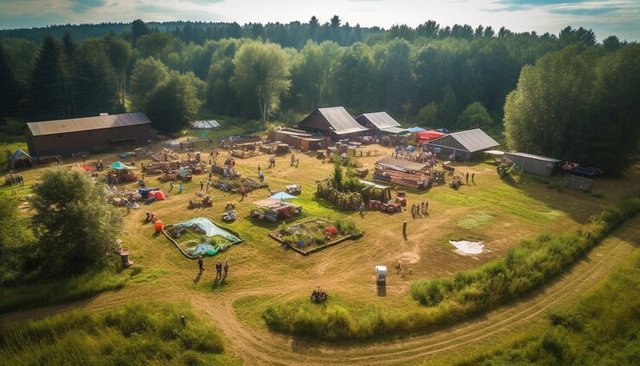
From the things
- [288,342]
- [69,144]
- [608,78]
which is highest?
[608,78]

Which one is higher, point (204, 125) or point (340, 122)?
point (340, 122)

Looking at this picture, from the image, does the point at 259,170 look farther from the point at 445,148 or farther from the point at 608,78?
the point at 608,78

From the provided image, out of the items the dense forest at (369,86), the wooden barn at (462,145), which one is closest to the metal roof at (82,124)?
the dense forest at (369,86)

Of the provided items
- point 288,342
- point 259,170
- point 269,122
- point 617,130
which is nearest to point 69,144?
point 259,170

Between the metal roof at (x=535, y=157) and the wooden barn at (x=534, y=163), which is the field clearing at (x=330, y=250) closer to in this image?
the wooden barn at (x=534, y=163)

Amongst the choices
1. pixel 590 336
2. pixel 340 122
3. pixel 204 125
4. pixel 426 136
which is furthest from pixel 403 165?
pixel 204 125

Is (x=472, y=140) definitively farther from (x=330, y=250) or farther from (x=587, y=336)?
(x=587, y=336)

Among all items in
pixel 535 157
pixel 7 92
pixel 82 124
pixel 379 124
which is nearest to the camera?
pixel 535 157
